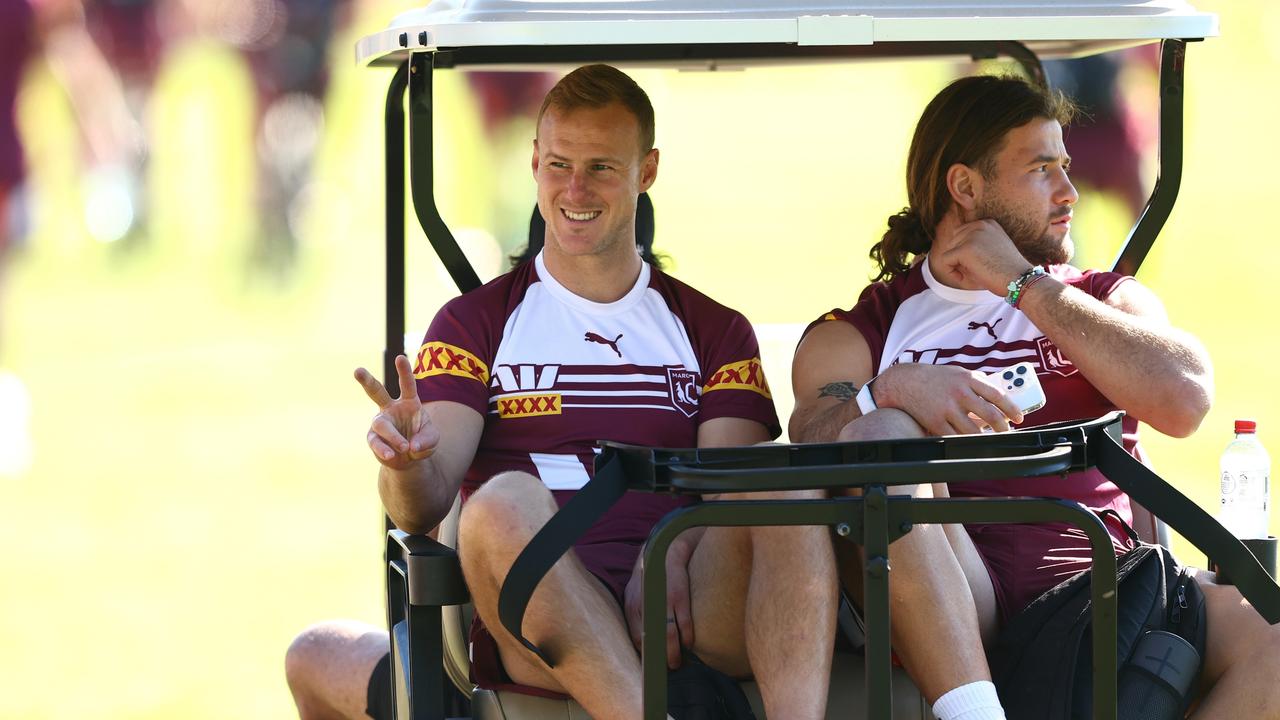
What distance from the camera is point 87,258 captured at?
1738 centimetres

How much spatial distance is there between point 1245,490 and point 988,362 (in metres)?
0.52

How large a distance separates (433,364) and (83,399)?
36.5 feet

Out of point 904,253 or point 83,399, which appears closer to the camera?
point 904,253

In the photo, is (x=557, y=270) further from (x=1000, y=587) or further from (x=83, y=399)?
(x=83, y=399)

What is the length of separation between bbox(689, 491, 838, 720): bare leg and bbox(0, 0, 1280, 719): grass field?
3.37m

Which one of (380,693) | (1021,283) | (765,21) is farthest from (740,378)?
(380,693)

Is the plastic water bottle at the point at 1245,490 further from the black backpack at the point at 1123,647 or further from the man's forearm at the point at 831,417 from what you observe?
the man's forearm at the point at 831,417


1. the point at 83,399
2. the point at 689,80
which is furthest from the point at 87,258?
the point at 689,80

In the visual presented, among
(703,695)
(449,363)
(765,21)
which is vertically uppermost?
(765,21)

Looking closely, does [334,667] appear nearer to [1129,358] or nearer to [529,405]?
[529,405]

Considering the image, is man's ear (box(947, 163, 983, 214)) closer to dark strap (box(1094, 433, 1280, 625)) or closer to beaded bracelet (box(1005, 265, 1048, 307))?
beaded bracelet (box(1005, 265, 1048, 307))

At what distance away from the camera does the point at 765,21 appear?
8.05 ft

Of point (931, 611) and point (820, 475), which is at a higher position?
point (820, 475)

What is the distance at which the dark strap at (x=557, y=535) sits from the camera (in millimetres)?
Answer: 2285
